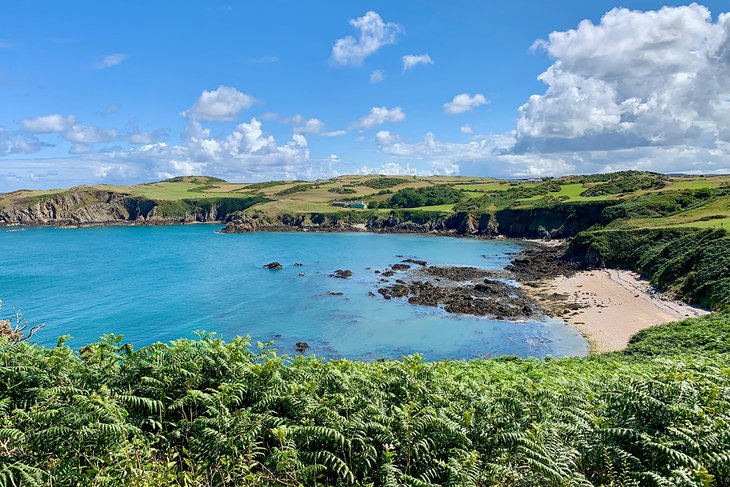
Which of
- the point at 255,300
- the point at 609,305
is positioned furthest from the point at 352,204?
the point at 609,305

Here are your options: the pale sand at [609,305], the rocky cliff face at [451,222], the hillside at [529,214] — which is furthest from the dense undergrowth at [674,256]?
the rocky cliff face at [451,222]

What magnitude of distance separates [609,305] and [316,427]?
53176mm

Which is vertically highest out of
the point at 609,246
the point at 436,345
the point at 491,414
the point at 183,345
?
the point at 183,345

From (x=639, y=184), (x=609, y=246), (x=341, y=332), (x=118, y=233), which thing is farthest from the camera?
(x=118, y=233)

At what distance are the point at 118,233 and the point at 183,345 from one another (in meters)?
145

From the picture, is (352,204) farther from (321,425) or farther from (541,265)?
(321,425)

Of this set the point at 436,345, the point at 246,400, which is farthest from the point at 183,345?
the point at 436,345

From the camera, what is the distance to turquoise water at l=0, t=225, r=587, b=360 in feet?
137

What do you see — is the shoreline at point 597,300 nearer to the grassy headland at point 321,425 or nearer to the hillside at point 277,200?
the grassy headland at point 321,425

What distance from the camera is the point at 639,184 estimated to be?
126 metres

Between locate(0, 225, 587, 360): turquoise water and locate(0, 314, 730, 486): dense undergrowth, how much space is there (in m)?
30.0

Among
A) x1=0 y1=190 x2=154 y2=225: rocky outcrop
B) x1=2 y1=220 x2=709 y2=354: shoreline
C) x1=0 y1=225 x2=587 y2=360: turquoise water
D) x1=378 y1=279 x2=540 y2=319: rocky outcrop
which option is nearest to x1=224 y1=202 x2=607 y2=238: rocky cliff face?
x1=0 y1=225 x2=587 y2=360: turquoise water

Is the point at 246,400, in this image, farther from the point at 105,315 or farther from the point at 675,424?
the point at 105,315

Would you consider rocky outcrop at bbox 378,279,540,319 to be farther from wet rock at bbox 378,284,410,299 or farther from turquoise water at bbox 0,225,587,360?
turquoise water at bbox 0,225,587,360
